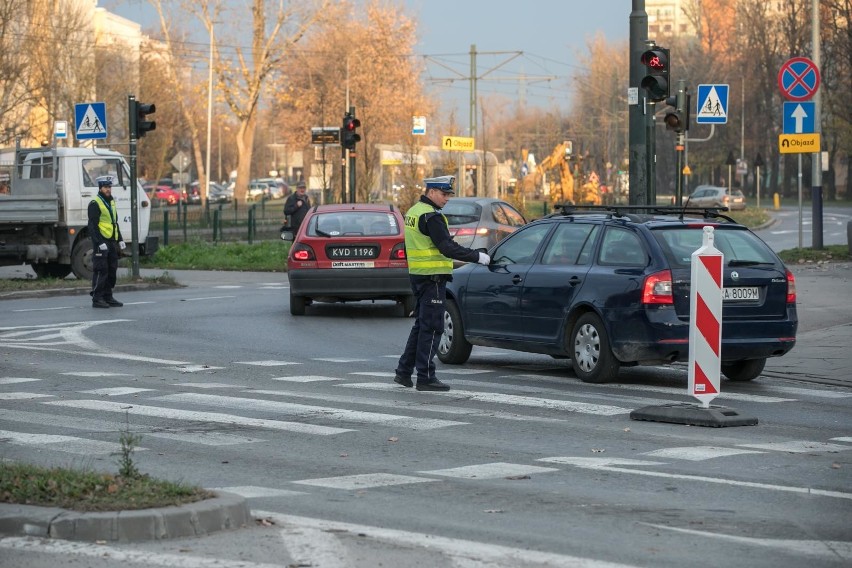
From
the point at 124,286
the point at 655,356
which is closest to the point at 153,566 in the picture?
the point at 655,356

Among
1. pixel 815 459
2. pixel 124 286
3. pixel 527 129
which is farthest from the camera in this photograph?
pixel 527 129

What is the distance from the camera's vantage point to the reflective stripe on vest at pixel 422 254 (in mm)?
13492

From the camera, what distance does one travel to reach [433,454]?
965 centimetres

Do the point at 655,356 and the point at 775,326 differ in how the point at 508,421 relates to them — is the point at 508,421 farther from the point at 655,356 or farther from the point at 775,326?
the point at 775,326

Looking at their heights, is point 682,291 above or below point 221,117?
below

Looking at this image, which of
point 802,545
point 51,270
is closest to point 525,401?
point 802,545

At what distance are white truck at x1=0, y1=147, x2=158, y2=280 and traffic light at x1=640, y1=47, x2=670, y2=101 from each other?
11.8 meters

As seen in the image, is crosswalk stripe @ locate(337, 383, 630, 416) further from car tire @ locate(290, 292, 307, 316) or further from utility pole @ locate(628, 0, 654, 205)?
car tire @ locate(290, 292, 307, 316)

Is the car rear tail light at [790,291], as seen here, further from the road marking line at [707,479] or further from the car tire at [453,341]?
the road marking line at [707,479]

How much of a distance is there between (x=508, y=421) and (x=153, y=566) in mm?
5230

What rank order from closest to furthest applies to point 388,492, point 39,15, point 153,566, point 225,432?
point 153,566 < point 388,492 < point 225,432 < point 39,15

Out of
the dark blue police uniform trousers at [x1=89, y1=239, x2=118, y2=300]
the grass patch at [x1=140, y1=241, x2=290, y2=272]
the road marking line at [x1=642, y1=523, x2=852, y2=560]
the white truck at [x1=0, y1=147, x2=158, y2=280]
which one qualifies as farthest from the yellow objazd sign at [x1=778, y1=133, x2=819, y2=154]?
the road marking line at [x1=642, y1=523, x2=852, y2=560]

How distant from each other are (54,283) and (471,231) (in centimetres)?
782

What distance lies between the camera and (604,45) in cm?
10300
